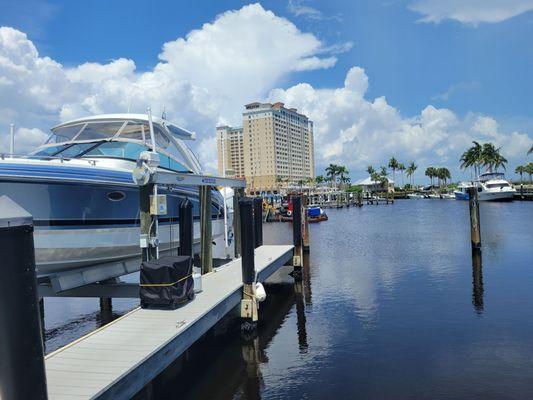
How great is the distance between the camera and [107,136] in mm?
12766

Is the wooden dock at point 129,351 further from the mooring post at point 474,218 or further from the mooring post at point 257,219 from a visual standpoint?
the mooring post at point 474,218

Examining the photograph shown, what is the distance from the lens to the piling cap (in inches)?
169

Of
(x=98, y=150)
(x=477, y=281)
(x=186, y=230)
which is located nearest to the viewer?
(x=98, y=150)

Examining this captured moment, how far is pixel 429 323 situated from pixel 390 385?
4.10m

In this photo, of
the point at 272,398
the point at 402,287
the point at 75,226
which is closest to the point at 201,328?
the point at 272,398

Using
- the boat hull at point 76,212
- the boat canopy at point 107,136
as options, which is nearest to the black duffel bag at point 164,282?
the boat hull at point 76,212

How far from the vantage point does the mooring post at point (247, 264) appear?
11422 mm

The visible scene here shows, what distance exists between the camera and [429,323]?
12.3 metres

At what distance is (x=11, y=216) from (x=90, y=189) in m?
5.99

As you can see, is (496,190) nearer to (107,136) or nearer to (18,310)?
(107,136)

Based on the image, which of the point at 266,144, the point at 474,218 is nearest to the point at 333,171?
the point at 266,144

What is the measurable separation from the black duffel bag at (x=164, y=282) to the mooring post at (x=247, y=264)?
2.09 meters

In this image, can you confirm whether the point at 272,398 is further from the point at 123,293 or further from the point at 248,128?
the point at 248,128

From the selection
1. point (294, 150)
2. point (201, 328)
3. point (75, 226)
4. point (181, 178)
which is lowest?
point (201, 328)
